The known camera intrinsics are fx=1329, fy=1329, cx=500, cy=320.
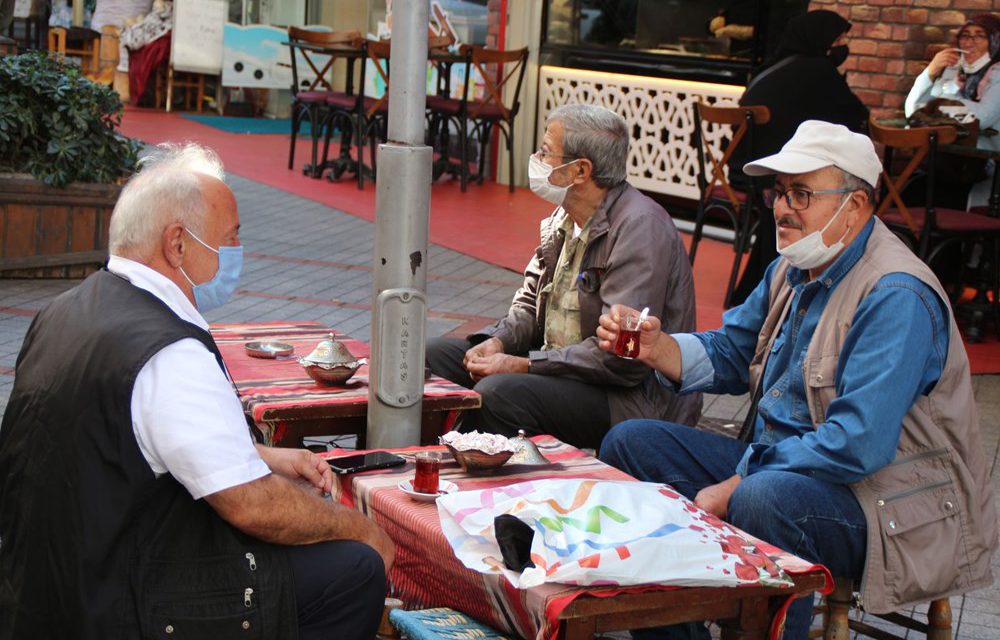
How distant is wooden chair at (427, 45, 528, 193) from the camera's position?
11.1 meters

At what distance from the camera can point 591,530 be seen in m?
2.69

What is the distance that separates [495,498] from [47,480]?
95 centimetres

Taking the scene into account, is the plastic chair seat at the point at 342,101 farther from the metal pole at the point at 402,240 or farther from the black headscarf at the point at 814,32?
the metal pole at the point at 402,240

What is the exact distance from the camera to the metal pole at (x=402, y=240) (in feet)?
10.7

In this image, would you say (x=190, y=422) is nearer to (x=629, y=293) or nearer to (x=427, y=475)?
(x=427, y=475)

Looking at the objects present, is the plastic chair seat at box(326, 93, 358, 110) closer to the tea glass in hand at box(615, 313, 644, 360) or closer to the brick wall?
the brick wall

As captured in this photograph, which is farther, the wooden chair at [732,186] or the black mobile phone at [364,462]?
the wooden chair at [732,186]

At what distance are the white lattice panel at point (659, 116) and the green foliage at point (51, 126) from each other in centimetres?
442

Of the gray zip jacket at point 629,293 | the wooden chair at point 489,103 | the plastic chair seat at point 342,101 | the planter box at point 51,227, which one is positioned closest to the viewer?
the gray zip jacket at point 629,293

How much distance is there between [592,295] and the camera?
14.2 feet

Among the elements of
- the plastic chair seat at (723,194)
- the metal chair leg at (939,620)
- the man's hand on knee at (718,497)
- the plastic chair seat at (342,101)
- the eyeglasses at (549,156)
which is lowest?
the metal chair leg at (939,620)

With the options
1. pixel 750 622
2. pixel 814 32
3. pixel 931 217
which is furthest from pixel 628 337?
pixel 814 32

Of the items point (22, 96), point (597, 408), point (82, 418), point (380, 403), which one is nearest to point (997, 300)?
point (597, 408)

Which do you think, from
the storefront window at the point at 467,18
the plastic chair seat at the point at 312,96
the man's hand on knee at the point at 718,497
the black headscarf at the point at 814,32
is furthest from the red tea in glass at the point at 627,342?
the storefront window at the point at 467,18
